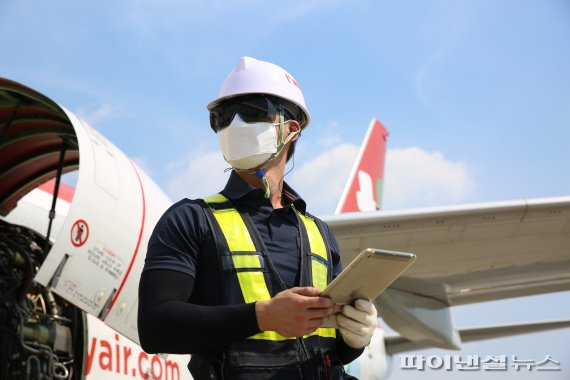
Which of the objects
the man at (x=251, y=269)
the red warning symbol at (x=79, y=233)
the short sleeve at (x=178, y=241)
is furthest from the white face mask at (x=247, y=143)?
the red warning symbol at (x=79, y=233)

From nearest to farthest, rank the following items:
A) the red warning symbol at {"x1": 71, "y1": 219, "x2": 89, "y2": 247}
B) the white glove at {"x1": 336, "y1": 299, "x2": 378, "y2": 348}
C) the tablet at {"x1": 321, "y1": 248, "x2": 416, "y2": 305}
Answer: the tablet at {"x1": 321, "y1": 248, "x2": 416, "y2": 305}, the white glove at {"x1": 336, "y1": 299, "x2": 378, "y2": 348}, the red warning symbol at {"x1": 71, "y1": 219, "x2": 89, "y2": 247}

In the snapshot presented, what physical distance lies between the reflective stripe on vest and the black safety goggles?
9.8 inches

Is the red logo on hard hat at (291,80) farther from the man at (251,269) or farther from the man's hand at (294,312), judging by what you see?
the man's hand at (294,312)

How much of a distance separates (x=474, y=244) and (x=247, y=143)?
5445mm

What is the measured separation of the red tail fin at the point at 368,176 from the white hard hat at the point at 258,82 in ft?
27.9

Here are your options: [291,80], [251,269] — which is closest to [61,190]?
[291,80]

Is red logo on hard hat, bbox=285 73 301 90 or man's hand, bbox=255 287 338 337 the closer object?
man's hand, bbox=255 287 338 337

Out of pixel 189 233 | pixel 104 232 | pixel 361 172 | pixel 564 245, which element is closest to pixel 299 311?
pixel 189 233

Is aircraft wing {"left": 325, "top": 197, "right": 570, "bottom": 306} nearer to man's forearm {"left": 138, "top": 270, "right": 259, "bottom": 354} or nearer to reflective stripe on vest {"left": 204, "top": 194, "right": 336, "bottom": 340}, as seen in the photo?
reflective stripe on vest {"left": 204, "top": 194, "right": 336, "bottom": 340}

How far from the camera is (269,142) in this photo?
2.28 metres

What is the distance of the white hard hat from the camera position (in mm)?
2316

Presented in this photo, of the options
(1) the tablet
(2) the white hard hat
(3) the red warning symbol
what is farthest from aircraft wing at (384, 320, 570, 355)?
(1) the tablet

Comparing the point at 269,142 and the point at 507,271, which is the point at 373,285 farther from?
the point at 507,271

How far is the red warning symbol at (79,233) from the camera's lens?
403cm
